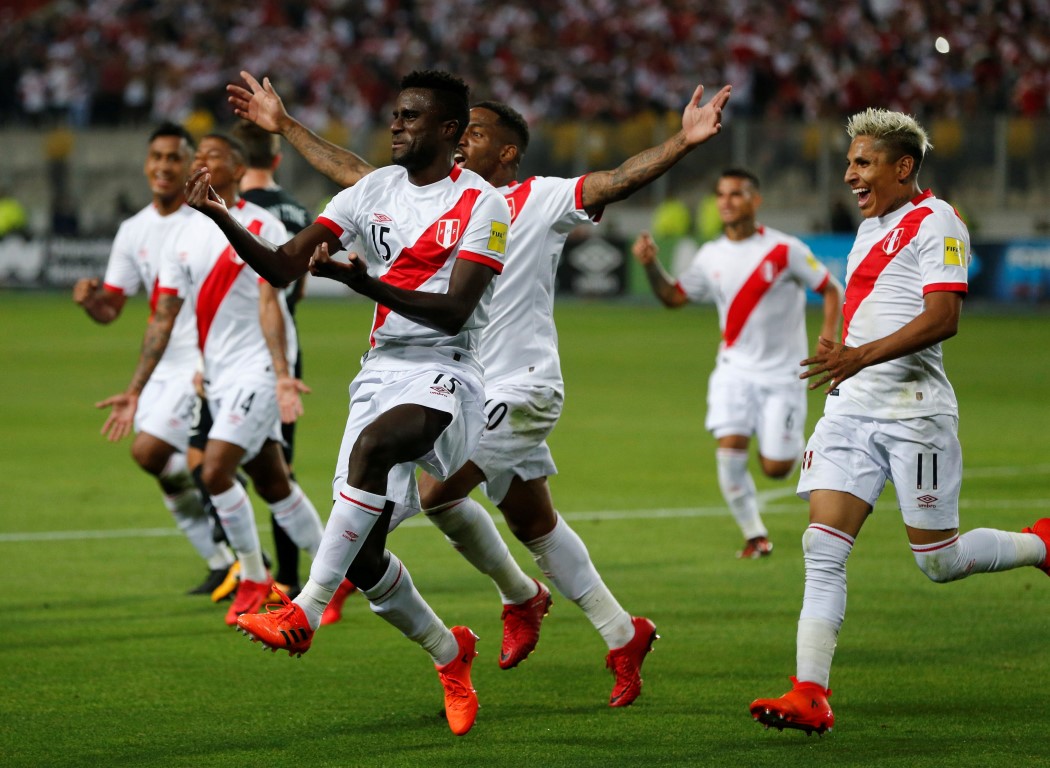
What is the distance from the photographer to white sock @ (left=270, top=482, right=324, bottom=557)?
827 cm

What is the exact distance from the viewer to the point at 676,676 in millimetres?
6730

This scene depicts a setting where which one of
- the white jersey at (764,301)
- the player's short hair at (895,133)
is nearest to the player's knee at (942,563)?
the player's short hair at (895,133)

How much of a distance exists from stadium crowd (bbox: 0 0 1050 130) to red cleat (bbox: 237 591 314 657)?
23763 millimetres

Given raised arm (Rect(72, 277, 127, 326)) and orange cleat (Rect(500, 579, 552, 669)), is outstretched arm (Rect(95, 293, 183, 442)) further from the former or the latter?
orange cleat (Rect(500, 579, 552, 669))

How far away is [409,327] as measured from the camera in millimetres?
5617

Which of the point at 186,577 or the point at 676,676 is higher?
the point at 676,676

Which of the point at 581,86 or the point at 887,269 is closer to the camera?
the point at 887,269

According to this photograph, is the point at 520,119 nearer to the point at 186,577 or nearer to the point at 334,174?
the point at 334,174

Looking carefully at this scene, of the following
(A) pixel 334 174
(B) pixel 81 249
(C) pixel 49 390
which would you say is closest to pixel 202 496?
(A) pixel 334 174

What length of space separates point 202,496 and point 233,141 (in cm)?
199

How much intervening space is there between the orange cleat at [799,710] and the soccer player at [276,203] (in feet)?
12.2

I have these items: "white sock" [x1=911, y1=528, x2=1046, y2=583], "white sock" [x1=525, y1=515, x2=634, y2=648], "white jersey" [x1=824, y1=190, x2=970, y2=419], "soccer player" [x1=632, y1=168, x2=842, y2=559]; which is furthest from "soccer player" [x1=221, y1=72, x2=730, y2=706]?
"soccer player" [x1=632, y1=168, x2=842, y2=559]

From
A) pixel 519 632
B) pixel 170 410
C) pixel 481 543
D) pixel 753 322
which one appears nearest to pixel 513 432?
pixel 481 543

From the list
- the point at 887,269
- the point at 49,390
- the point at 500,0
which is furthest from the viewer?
the point at 500,0
